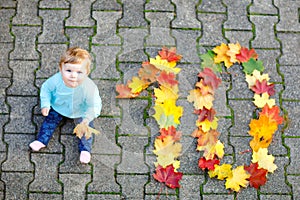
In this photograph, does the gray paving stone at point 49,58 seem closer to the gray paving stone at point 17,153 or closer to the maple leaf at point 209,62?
the gray paving stone at point 17,153

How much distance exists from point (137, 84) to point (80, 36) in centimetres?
65

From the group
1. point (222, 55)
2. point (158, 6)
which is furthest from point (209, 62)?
point (158, 6)

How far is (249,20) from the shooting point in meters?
5.57

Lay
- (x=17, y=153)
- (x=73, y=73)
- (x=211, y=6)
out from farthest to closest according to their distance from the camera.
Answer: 1. (x=211, y=6)
2. (x=17, y=153)
3. (x=73, y=73)

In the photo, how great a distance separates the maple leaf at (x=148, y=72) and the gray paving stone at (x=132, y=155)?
1.63 ft

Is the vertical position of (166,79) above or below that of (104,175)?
above

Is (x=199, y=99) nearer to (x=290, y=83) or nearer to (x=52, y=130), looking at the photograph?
(x=290, y=83)

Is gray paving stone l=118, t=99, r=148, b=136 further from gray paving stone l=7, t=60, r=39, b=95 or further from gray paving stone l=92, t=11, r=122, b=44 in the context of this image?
gray paving stone l=7, t=60, r=39, b=95

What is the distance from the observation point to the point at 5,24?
5402 millimetres

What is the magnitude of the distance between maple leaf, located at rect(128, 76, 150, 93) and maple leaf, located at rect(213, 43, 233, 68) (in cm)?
63

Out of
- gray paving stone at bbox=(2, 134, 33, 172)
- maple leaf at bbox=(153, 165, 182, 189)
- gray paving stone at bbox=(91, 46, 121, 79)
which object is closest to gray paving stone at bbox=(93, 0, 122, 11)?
gray paving stone at bbox=(91, 46, 121, 79)

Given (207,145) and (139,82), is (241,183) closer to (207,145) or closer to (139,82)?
(207,145)

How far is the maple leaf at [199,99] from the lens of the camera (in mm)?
5156

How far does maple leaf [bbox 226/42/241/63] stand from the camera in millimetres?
5352
